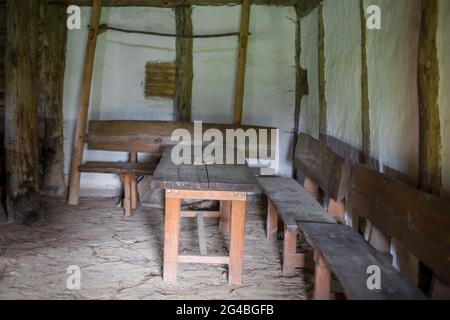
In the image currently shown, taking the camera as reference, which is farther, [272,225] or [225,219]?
[225,219]

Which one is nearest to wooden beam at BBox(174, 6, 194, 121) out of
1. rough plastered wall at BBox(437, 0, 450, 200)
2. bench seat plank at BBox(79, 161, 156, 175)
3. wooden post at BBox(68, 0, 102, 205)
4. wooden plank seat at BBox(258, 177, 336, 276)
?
bench seat plank at BBox(79, 161, 156, 175)

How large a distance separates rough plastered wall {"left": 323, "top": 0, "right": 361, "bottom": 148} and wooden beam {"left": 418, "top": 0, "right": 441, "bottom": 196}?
1.20 metres

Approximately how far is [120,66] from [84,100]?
648 mm

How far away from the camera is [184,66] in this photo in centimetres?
584

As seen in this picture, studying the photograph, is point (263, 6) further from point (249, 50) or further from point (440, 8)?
point (440, 8)

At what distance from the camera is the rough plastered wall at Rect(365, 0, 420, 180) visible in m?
2.99

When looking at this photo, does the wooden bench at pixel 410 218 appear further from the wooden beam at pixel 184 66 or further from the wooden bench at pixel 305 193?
the wooden beam at pixel 184 66

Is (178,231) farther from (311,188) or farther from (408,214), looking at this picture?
(311,188)

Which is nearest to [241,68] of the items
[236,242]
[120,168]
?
[120,168]

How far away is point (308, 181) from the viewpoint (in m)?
4.87

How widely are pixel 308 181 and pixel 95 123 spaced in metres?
2.49

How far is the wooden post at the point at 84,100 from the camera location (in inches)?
217

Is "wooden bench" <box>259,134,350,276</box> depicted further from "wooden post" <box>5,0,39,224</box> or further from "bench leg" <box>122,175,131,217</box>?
"wooden post" <box>5,0,39,224</box>

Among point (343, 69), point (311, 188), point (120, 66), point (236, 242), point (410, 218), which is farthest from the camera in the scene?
point (120, 66)
